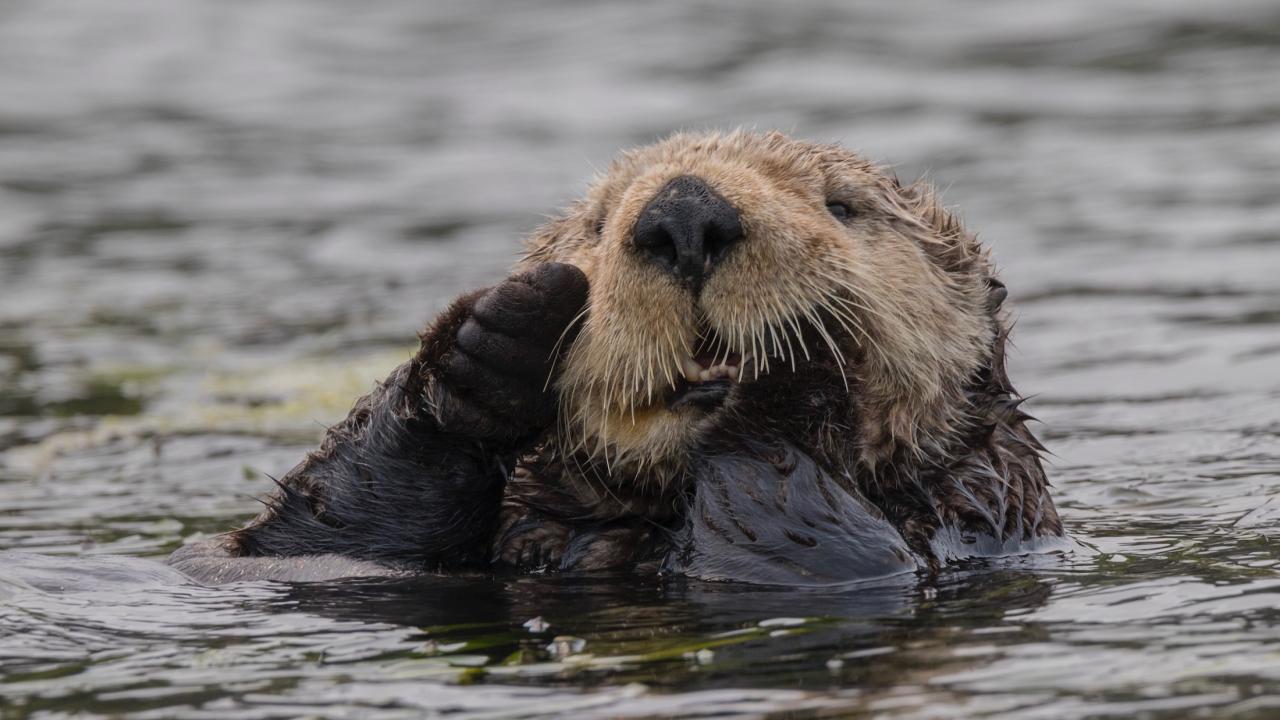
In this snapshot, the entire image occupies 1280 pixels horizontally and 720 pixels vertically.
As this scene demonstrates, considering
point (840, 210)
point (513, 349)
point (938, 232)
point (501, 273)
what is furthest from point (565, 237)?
point (501, 273)

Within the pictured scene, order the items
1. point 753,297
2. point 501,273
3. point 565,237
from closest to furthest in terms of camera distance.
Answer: point 753,297 → point 565,237 → point 501,273

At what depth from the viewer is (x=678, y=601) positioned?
4578mm

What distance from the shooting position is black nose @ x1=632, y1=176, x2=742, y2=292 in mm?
4172

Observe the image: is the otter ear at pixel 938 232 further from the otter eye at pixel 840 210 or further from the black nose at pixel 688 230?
the black nose at pixel 688 230

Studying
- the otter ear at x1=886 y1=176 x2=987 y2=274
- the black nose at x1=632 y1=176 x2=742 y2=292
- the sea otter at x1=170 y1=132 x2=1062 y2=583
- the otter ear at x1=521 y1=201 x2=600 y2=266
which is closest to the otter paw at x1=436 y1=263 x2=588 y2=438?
the sea otter at x1=170 y1=132 x2=1062 y2=583

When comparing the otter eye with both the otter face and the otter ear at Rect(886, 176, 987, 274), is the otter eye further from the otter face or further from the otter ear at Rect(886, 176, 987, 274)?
the otter ear at Rect(886, 176, 987, 274)

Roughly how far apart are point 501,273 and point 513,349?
847 cm

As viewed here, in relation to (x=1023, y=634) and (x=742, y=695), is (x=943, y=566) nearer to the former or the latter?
(x=1023, y=634)

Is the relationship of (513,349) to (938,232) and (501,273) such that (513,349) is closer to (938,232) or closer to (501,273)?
(938,232)

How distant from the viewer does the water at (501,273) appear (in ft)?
12.6

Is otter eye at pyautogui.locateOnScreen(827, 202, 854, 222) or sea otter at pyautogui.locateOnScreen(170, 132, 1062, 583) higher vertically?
otter eye at pyautogui.locateOnScreen(827, 202, 854, 222)

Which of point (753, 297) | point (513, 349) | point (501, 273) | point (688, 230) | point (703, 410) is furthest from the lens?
point (501, 273)

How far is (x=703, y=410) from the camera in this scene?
456cm

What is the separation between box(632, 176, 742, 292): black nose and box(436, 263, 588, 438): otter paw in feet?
0.94
